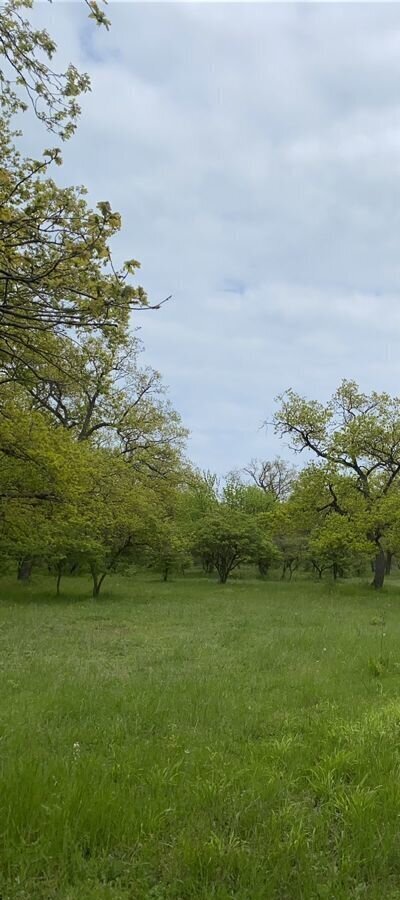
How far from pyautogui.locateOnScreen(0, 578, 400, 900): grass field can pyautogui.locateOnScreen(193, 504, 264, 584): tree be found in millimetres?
23634

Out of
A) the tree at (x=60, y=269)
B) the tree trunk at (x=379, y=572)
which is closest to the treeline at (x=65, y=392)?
the tree at (x=60, y=269)

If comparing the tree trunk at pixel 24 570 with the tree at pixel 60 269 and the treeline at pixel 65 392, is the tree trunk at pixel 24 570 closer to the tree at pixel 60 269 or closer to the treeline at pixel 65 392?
the treeline at pixel 65 392

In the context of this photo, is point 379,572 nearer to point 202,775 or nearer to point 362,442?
point 362,442

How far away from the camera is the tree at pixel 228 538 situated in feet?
113

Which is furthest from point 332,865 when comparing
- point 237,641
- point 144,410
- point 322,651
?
point 144,410

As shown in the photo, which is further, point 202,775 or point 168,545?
point 168,545

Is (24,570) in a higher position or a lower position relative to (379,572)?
lower

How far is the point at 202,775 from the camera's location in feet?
14.6

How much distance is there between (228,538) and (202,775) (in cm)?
3042

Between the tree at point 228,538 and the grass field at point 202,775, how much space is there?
77.5 ft

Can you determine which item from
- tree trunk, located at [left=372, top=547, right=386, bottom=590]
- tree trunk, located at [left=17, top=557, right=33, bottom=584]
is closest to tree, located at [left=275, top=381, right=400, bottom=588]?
tree trunk, located at [left=372, top=547, right=386, bottom=590]

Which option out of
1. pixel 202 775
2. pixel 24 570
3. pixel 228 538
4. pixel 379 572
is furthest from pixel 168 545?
pixel 202 775

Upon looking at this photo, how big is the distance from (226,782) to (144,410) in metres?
32.4

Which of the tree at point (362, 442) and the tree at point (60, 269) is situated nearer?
the tree at point (60, 269)
